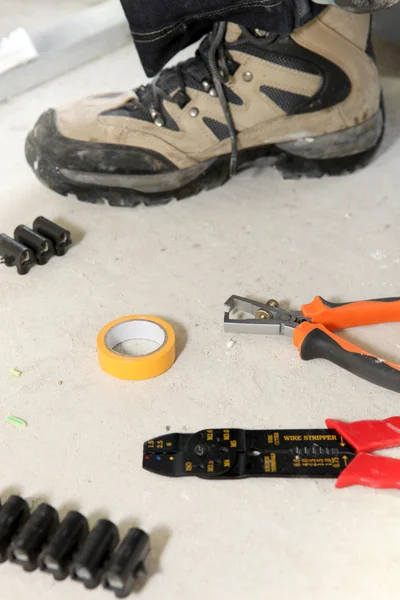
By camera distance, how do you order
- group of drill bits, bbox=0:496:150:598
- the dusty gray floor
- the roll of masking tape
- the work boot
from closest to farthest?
group of drill bits, bbox=0:496:150:598 < the roll of masking tape < the work boot < the dusty gray floor

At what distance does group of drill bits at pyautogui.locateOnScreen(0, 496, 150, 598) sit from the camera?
0.67m

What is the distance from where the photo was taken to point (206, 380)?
36.1 inches

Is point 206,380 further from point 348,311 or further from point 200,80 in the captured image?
point 200,80

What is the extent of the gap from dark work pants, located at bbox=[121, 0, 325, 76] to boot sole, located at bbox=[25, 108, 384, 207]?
216 millimetres

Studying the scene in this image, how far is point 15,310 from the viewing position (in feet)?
3.40

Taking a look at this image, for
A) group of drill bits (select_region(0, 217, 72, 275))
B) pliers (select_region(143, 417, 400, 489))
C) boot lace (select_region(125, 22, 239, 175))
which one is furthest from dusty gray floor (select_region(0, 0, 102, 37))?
pliers (select_region(143, 417, 400, 489))

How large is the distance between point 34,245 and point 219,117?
1.25ft

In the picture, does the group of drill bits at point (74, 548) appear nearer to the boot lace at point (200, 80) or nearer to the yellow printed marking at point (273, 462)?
the yellow printed marking at point (273, 462)

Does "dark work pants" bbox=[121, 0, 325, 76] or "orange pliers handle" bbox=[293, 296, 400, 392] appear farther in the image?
"dark work pants" bbox=[121, 0, 325, 76]

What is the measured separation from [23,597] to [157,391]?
30 cm

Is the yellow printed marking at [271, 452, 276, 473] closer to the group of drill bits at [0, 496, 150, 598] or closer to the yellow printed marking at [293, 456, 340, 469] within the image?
the yellow printed marking at [293, 456, 340, 469]

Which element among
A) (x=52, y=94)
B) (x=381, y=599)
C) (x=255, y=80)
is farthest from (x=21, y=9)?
(x=381, y=599)

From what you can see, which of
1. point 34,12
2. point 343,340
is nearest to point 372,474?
point 343,340

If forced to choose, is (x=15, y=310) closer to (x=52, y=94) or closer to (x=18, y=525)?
(x=18, y=525)
